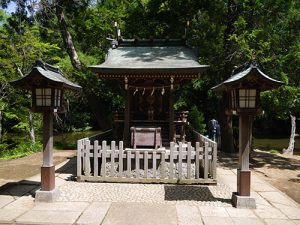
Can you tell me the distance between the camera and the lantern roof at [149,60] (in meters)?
11.6

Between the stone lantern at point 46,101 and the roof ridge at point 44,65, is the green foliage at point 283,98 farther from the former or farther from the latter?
the stone lantern at point 46,101

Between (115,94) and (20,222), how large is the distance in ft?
50.8

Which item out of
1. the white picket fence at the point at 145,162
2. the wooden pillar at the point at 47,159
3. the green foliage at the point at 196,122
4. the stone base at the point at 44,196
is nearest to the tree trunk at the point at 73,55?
the green foliage at the point at 196,122

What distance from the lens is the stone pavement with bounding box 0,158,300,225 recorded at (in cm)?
618

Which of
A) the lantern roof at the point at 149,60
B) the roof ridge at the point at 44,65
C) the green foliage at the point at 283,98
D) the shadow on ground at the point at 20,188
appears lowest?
the shadow on ground at the point at 20,188

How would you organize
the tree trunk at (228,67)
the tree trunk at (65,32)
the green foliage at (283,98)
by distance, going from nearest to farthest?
the green foliage at (283,98)
the tree trunk at (228,67)
the tree trunk at (65,32)

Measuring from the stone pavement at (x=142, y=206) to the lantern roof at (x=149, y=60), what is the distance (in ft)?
14.2

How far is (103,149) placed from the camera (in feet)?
30.5

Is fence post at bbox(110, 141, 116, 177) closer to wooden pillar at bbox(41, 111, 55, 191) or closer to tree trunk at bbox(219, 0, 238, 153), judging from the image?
wooden pillar at bbox(41, 111, 55, 191)

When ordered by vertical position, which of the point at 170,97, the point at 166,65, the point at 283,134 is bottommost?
the point at 283,134

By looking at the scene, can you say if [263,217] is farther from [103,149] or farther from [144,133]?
[144,133]

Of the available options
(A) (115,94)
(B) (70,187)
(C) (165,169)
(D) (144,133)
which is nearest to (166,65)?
(D) (144,133)

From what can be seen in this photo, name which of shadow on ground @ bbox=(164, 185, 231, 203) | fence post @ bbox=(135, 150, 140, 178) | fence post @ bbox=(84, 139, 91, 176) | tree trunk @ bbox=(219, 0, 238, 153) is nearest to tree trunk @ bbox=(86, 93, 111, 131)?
tree trunk @ bbox=(219, 0, 238, 153)

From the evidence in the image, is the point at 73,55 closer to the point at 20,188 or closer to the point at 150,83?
the point at 150,83
